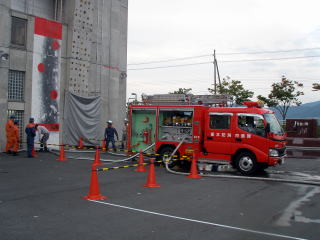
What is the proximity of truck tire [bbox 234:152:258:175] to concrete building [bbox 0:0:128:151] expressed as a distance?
40.1ft

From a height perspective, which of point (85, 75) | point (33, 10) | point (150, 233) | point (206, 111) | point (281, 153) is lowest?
point (150, 233)

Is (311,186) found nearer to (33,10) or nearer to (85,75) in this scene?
(85,75)

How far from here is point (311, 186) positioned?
37.0 ft

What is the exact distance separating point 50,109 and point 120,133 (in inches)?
262

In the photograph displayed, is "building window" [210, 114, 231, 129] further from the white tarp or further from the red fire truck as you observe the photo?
the white tarp

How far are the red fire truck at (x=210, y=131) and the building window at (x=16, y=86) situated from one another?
736 cm

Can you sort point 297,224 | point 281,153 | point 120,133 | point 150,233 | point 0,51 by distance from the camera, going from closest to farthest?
point 150,233 → point 297,224 → point 281,153 → point 0,51 → point 120,133

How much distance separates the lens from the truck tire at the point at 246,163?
13.5m

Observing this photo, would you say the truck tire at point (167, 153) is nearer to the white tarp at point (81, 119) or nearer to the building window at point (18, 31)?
the white tarp at point (81, 119)

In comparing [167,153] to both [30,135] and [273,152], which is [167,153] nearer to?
[273,152]

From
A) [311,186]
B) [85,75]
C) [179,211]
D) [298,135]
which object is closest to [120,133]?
[85,75]

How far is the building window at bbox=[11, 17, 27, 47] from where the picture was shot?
19.9 m

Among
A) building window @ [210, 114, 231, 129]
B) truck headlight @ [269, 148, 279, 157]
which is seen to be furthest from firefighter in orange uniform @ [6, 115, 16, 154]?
truck headlight @ [269, 148, 279, 157]

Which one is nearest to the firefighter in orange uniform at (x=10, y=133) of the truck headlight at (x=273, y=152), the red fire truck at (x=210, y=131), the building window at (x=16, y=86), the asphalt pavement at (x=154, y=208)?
the building window at (x=16, y=86)
